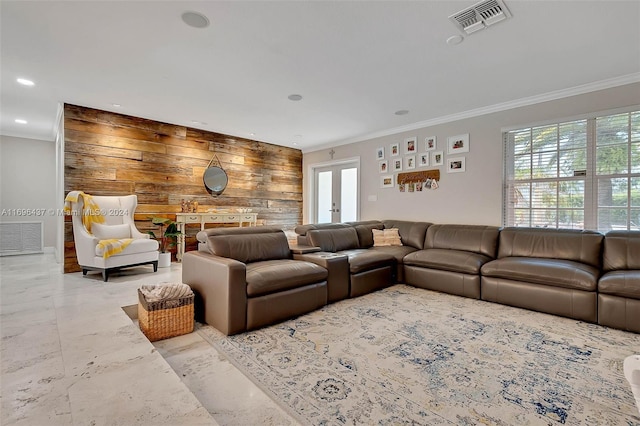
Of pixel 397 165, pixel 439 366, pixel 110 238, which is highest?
pixel 397 165

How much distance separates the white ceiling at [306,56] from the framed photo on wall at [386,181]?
136 cm

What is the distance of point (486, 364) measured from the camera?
1.99m

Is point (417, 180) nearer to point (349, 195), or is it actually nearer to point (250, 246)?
point (349, 195)

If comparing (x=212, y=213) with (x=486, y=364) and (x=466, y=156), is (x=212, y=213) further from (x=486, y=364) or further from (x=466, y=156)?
(x=486, y=364)

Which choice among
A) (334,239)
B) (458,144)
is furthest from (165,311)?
(458,144)

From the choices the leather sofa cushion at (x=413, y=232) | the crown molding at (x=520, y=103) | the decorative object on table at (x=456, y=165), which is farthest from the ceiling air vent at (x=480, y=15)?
the leather sofa cushion at (x=413, y=232)

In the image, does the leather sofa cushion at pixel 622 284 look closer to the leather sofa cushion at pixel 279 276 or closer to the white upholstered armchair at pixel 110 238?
the leather sofa cushion at pixel 279 276

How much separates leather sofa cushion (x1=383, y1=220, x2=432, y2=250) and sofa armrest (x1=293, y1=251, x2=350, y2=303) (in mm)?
1698

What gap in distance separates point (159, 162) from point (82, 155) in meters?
1.07

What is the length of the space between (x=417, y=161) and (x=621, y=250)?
2881 mm

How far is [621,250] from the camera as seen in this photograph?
302 cm

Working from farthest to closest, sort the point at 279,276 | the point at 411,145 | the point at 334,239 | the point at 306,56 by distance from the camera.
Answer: the point at 411,145, the point at 334,239, the point at 306,56, the point at 279,276

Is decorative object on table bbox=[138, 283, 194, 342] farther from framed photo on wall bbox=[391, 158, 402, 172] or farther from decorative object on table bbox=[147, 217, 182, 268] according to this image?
framed photo on wall bbox=[391, 158, 402, 172]

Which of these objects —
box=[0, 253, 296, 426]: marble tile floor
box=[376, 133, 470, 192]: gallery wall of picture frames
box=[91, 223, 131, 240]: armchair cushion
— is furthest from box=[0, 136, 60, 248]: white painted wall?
box=[376, 133, 470, 192]: gallery wall of picture frames
